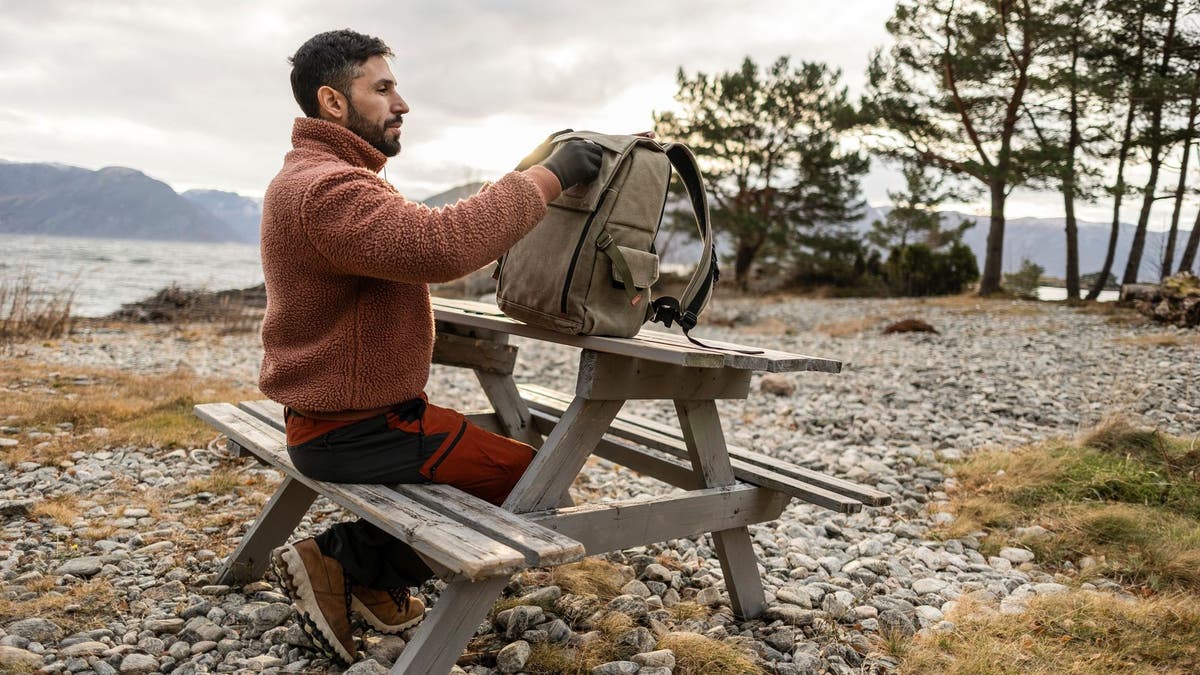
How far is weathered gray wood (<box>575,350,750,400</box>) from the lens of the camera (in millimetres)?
2391

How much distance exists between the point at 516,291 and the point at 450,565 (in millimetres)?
1042

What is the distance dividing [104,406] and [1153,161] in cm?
2171

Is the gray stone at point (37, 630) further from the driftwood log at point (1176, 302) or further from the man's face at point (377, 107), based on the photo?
the driftwood log at point (1176, 302)

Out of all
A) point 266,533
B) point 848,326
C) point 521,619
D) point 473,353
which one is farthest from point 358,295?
point 848,326

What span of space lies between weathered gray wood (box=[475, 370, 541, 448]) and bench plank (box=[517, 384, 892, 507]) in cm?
11

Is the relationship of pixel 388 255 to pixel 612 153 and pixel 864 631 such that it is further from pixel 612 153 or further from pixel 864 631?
pixel 864 631

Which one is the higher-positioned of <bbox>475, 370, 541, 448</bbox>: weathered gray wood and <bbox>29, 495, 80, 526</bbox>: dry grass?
<bbox>475, 370, 541, 448</bbox>: weathered gray wood

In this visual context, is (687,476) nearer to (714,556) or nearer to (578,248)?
(714,556)

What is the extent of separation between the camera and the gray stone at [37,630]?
251 cm

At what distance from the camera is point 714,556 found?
376cm

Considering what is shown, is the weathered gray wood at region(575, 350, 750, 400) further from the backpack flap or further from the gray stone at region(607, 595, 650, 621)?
the gray stone at region(607, 595, 650, 621)

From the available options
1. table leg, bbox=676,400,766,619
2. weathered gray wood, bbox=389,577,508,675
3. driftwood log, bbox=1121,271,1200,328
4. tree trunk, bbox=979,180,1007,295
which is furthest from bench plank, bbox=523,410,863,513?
tree trunk, bbox=979,180,1007,295

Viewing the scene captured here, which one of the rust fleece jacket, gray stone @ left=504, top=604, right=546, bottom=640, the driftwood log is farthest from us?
the driftwood log

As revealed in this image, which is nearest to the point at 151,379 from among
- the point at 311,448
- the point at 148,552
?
the point at 148,552
